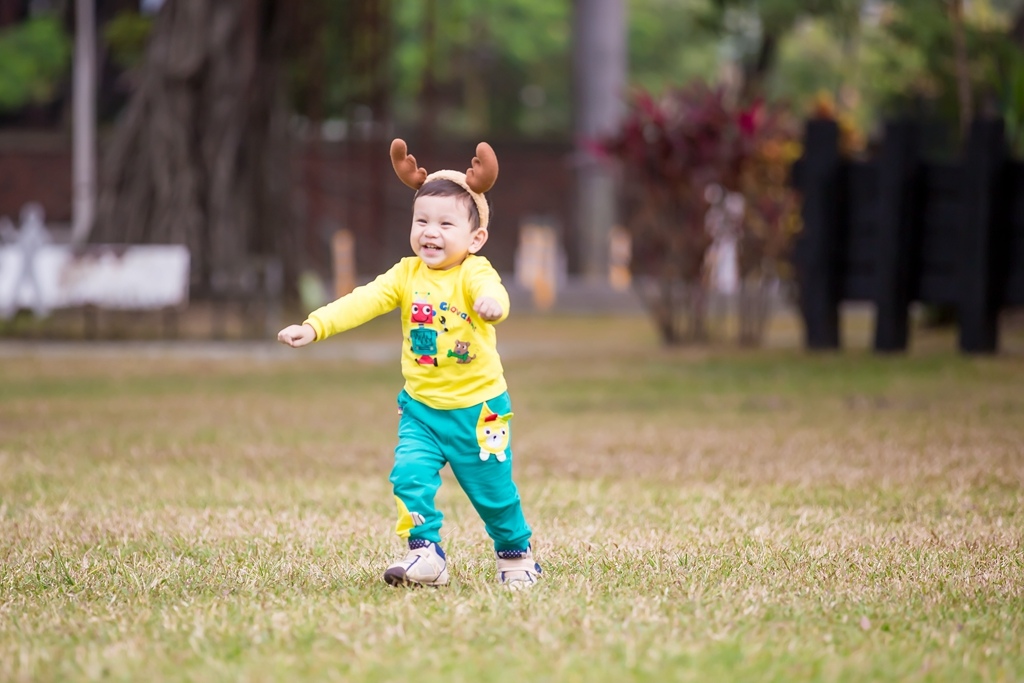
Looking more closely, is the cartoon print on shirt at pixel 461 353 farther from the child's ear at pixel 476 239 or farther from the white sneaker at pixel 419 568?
the white sneaker at pixel 419 568

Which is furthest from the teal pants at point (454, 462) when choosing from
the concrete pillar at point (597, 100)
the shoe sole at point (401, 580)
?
the concrete pillar at point (597, 100)

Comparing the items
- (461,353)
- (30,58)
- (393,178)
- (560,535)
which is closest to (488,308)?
(461,353)

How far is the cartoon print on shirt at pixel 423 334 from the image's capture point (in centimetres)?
493

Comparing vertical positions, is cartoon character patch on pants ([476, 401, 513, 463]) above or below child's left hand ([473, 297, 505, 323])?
below

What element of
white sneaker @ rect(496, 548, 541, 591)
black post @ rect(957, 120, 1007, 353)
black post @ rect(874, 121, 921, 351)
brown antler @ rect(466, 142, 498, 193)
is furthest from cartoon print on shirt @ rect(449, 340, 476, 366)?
black post @ rect(874, 121, 921, 351)

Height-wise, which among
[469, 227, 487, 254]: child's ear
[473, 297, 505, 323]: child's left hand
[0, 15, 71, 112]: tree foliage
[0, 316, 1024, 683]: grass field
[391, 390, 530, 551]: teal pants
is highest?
[0, 15, 71, 112]: tree foliage

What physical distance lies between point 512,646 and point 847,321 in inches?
744

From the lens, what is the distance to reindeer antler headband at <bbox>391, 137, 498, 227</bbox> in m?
5.01

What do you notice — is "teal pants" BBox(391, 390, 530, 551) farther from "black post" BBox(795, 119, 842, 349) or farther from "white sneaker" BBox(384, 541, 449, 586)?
"black post" BBox(795, 119, 842, 349)

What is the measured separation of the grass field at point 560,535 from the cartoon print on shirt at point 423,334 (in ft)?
2.23

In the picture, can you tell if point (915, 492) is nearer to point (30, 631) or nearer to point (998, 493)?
point (998, 493)

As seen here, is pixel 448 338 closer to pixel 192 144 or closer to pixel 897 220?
pixel 897 220

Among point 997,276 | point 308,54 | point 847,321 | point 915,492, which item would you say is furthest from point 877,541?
point 308,54

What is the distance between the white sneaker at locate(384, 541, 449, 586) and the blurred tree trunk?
48.1ft
